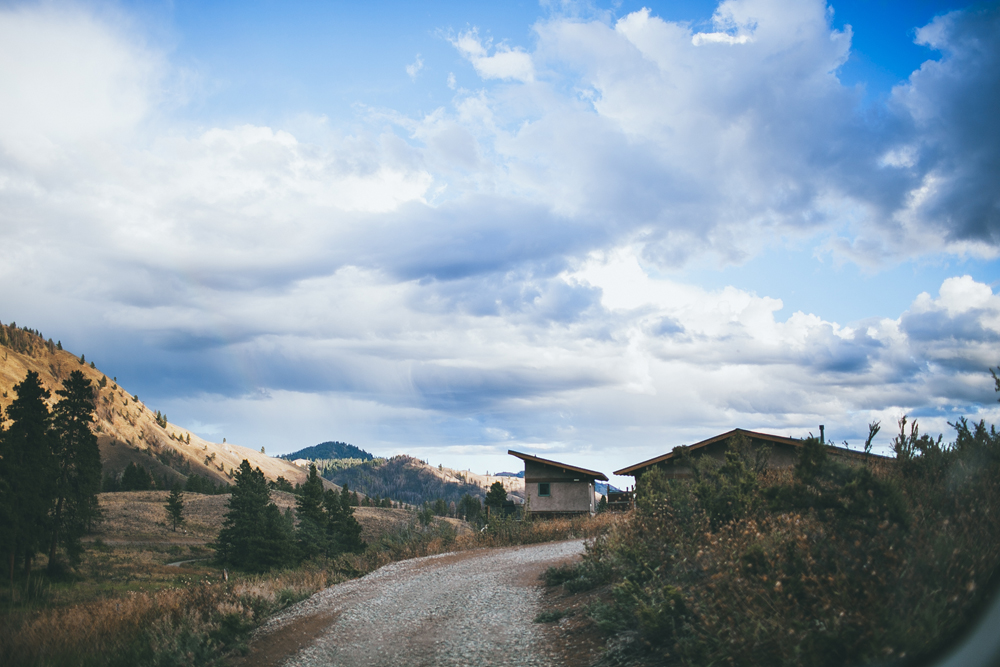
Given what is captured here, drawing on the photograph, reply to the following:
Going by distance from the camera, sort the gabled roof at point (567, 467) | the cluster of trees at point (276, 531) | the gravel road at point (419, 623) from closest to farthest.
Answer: the gravel road at point (419, 623)
the gabled roof at point (567, 467)
the cluster of trees at point (276, 531)

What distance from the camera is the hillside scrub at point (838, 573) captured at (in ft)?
14.4

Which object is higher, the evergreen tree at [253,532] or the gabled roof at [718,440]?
the gabled roof at [718,440]

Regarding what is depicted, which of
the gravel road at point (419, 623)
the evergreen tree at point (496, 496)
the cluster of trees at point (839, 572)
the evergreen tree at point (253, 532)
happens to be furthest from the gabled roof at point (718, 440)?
the evergreen tree at point (496, 496)

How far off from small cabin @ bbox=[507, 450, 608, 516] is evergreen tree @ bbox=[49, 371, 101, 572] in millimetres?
34860

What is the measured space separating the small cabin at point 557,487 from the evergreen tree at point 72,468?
3486cm

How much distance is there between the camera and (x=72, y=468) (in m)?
46.2

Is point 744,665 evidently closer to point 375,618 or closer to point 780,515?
point 780,515

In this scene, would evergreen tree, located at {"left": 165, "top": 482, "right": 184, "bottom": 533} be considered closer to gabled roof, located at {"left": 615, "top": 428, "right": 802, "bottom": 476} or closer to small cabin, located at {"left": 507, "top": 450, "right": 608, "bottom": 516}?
small cabin, located at {"left": 507, "top": 450, "right": 608, "bottom": 516}

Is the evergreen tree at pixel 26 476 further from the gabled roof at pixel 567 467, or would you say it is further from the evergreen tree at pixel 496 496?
the evergreen tree at pixel 496 496

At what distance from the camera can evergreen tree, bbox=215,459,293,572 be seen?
4878 cm

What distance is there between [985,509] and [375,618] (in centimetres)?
921

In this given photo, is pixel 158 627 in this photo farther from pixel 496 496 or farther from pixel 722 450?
pixel 496 496

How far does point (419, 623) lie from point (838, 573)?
711 centimetres

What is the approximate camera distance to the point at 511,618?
30.5ft
